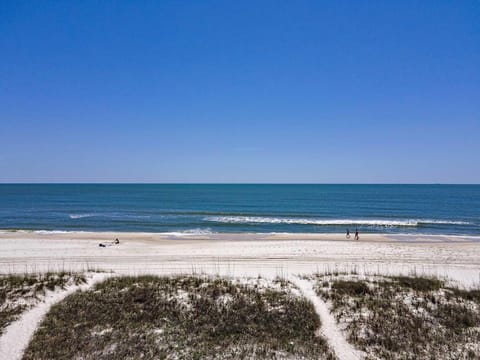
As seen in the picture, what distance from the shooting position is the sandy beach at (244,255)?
18520mm

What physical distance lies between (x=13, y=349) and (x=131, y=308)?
3.57 meters

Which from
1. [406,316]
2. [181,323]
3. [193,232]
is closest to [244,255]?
[181,323]

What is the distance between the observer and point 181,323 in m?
10.4

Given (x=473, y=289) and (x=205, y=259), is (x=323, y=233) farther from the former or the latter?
(x=473, y=289)

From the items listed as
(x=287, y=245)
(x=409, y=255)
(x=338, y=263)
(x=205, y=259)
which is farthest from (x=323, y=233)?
(x=205, y=259)

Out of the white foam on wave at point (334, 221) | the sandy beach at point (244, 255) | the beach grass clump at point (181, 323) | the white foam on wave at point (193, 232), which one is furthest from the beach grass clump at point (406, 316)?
the white foam on wave at point (334, 221)

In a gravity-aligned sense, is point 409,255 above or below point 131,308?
below

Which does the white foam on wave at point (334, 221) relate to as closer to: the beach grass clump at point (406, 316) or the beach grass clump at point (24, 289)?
the beach grass clump at point (406, 316)

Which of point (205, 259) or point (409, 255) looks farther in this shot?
point (409, 255)

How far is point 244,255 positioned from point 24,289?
48.3ft

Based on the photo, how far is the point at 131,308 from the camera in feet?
37.1

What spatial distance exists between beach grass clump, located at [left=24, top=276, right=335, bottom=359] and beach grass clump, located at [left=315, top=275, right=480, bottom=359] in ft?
4.58

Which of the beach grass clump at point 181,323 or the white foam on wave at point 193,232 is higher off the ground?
the beach grass clump at point 181,323

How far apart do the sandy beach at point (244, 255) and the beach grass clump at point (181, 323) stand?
13.6 feet
